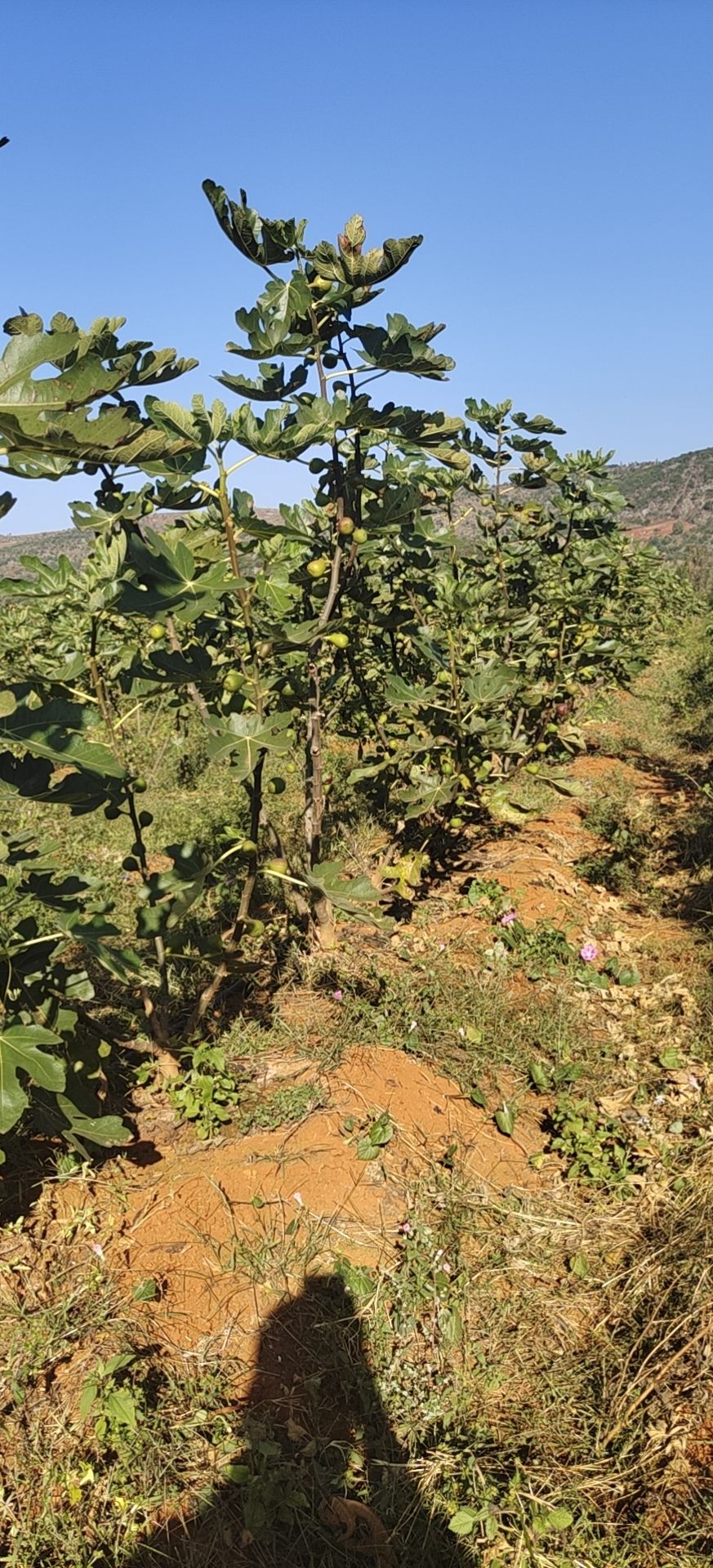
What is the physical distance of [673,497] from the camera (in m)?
67.6

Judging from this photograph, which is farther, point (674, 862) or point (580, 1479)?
point (674, 862)

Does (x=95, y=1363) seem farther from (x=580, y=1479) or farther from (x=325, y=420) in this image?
(x=325, y=420)

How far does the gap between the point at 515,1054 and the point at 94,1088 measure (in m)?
1.39

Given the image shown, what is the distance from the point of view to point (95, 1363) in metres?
1.82

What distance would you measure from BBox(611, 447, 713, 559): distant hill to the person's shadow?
193 feet

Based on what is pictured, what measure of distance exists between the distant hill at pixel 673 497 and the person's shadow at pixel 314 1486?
5896 centimetres

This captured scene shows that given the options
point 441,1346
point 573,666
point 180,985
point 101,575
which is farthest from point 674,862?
point 101,575

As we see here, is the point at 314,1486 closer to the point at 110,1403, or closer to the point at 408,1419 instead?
the point at 408,1419

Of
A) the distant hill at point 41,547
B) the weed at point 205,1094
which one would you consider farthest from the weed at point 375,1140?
the distant hill at point 41,547

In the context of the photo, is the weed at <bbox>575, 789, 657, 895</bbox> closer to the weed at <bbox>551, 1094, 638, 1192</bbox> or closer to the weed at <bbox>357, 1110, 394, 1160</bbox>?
the weed at <bbox>551, 1094, 638, 1192</bbox>

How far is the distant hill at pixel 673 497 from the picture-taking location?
6047 centimetres

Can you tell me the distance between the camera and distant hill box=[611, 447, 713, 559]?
60.5 metres

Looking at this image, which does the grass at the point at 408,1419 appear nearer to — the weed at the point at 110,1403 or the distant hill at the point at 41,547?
the weed at the point at 110,1403

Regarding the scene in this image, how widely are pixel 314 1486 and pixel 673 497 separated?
75.0 metres
